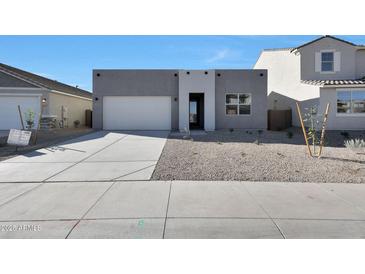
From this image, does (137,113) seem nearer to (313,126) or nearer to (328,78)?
(313,126)

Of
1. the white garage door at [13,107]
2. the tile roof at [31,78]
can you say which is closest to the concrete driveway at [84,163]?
the white garage door at [13,107]

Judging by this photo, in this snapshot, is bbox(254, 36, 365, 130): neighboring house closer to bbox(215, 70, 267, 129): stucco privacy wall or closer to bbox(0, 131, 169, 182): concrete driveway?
bbox(215, 70, 267, 129): stucco privacy wall

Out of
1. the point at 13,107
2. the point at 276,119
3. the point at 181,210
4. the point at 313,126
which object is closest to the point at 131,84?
the point at 13,107

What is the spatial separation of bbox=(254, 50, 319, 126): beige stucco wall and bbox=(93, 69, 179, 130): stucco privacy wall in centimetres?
898

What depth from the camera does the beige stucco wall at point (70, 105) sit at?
19.9 m

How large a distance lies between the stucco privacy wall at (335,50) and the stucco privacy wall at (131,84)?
9.41 m

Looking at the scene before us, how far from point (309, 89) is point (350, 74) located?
10.4 ft

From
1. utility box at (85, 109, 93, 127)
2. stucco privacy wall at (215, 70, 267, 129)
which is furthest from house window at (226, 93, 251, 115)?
utility box at (85, 109, 93, 127)

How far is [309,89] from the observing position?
18312 mm

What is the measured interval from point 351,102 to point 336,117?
1.40 m

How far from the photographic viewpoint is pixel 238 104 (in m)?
18.7

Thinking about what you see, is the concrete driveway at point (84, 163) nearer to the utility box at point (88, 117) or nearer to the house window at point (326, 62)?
the house window at point (326, 62)

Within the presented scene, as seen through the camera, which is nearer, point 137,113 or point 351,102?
point 351,102
